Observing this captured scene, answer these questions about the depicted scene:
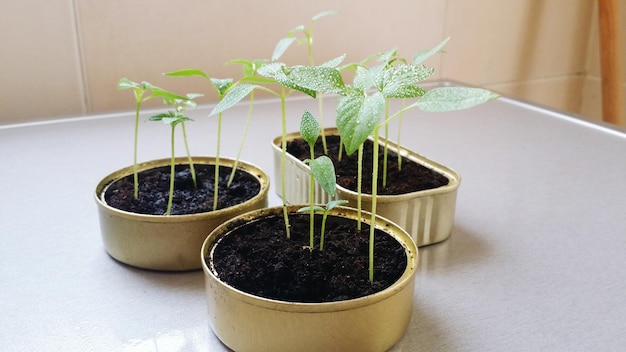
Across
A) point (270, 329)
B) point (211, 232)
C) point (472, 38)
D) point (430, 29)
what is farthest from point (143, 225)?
point (472, 38)

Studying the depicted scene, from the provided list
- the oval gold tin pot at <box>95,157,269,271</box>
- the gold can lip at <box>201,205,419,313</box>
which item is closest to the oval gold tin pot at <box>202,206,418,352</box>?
the gold can lip at <box>201,205,419,313</box>

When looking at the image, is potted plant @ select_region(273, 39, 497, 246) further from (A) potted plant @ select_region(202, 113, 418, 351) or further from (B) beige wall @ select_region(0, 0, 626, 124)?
(B) beige wall @ select_region(0, 0, 626, 124)

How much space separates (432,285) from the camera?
0.62 metres

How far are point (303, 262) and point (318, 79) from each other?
0.16 m

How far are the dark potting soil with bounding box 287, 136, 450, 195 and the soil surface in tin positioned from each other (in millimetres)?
107

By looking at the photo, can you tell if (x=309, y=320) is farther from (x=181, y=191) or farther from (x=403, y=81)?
(x=181, y=191)

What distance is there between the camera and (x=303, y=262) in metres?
0.53

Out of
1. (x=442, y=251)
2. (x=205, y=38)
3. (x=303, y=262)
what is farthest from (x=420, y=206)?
(x=205, y=38)

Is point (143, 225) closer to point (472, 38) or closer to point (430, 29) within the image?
point (430, 29)

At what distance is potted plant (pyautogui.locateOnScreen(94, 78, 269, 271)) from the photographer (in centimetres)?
61

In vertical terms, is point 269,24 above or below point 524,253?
above

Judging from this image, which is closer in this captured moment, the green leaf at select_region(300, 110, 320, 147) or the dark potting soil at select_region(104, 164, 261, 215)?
the green leaf at select_region(300, 110, 320, 147)

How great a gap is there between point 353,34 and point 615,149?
65cm

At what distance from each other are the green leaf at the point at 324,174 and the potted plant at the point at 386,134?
29 millimetres
